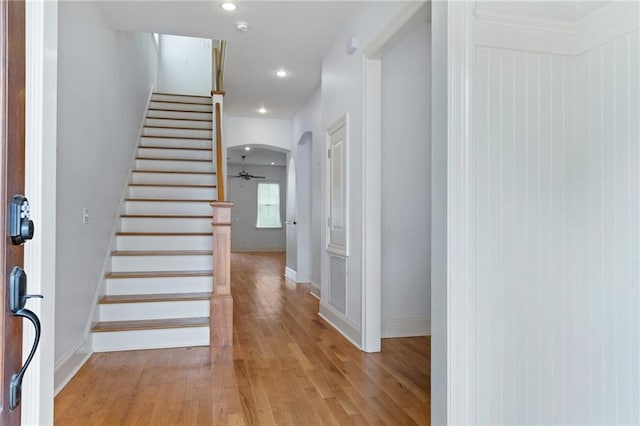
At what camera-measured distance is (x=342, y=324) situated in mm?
3734

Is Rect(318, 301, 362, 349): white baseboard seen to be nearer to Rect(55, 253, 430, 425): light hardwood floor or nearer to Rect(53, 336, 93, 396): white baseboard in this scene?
Rect(55, 253, 430, 425): light hardwood floor

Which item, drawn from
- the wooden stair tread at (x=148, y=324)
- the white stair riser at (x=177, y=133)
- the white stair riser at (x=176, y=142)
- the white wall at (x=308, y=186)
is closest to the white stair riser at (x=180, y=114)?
the white stair riser at (x=177, y=133)

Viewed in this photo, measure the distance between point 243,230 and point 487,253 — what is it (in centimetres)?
1191

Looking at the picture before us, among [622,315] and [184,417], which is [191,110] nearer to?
[184,417]

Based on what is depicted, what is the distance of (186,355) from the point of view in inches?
123

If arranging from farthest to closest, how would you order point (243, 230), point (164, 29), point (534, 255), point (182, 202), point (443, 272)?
point (243, 230) → point (182, 202) → point (164, 29) → point (534, 255) → point (443, 272)

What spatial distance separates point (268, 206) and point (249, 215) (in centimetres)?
72

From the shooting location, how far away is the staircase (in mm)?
3328

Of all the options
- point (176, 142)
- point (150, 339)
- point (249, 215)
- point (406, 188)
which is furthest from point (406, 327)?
point (249, 215)

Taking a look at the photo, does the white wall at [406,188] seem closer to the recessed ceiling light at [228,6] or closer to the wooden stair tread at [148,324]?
the recessed ceiling light at [228,6]

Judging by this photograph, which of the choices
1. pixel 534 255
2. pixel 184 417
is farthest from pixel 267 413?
pixel 534 255

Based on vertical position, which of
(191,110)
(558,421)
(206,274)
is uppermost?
(191,110)

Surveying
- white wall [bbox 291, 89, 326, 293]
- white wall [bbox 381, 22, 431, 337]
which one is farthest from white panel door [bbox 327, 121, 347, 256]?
white wall [bbox 291, 89, 326, 293]

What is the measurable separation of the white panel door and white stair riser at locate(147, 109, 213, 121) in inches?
116
